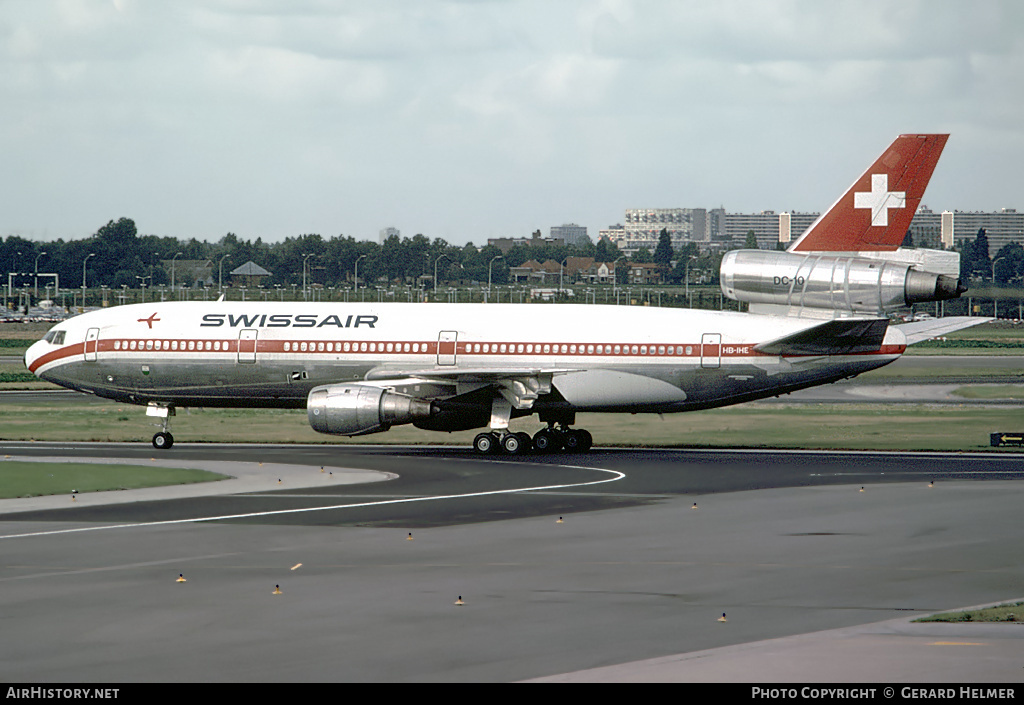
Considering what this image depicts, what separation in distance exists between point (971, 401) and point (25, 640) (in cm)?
5186

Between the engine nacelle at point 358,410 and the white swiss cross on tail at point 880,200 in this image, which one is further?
the white swiss cross on tail at point 880,200

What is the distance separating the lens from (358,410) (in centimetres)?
3947

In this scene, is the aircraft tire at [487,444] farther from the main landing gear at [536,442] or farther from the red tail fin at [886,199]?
the red tail fin at [886,199]

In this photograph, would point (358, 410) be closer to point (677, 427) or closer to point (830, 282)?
point (677, 427)

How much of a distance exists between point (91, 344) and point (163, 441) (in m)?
5.05

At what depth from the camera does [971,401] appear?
5931 centimetres

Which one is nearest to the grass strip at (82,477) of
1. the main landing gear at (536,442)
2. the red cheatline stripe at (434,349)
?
the red cheatline stripe at (434,349)

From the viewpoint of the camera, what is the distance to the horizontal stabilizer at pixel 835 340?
3884 centimetres

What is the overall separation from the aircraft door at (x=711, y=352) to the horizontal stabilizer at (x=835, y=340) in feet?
4.16

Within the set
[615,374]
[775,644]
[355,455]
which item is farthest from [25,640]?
[615,374]

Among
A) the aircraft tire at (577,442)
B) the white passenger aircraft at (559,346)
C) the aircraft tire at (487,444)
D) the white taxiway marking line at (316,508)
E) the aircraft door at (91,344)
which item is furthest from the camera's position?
the aircraft door at (91,344)

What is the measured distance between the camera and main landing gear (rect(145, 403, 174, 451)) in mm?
42438

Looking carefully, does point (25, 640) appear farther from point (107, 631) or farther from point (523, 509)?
point (523, 509)

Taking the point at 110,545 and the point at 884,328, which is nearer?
the point at 110,545
